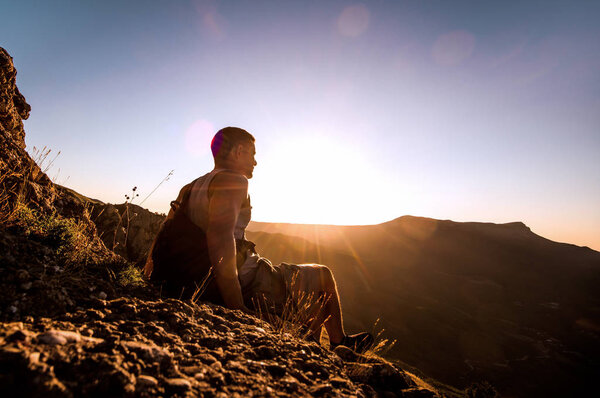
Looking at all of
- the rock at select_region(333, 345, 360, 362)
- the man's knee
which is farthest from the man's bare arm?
the man's knee

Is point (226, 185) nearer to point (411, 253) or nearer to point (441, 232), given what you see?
point (411, 253)

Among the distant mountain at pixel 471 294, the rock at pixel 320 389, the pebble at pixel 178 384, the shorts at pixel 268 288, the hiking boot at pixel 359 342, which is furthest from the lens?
the distant mountain at pixel 471 294

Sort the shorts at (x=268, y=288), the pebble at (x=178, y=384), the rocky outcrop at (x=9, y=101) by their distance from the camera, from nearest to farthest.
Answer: the pebble at (x=178, y=384) < the shorts at (x=268, y=288) < the rocky outcrop at (x=9, y=101)

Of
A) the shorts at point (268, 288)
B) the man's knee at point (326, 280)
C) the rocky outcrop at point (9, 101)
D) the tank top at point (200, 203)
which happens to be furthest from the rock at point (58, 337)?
the rocky outcrop at point (9, 101)

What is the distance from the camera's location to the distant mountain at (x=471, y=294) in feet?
115

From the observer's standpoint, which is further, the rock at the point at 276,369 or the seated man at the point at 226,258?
the seated man at the point at 226,258

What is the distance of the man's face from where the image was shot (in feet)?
10.2

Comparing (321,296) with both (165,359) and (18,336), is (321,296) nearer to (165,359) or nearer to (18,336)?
(165,359)

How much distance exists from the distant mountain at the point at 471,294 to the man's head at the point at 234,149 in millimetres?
38423

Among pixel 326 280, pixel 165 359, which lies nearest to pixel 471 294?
pixel 326 280

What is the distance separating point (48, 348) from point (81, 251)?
1645 millimetres

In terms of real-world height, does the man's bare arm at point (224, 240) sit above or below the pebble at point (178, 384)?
above

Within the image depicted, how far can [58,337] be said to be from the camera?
98 cm

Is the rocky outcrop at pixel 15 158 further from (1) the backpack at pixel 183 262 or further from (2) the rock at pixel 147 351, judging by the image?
(2) the rock at pixel 147 351
